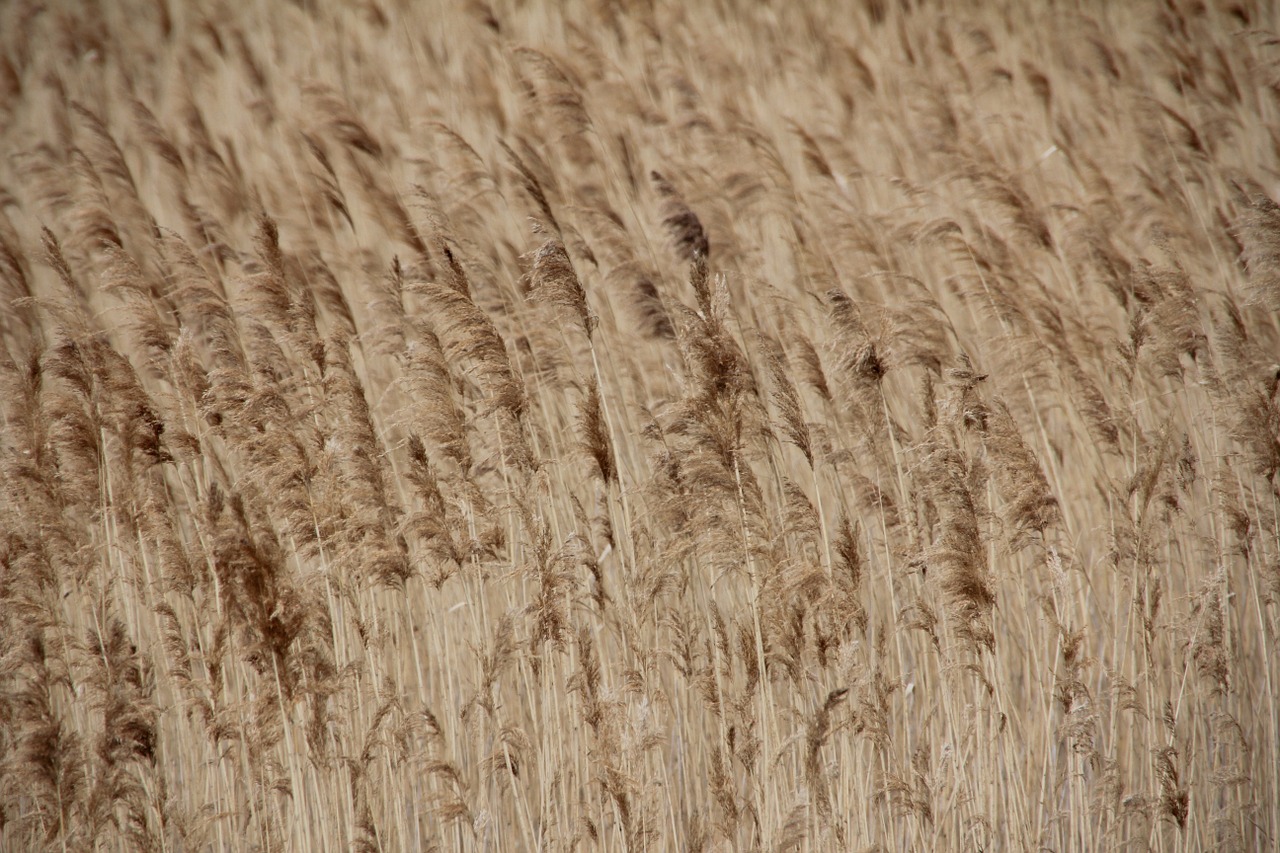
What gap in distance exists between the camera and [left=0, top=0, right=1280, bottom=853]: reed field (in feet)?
8.98

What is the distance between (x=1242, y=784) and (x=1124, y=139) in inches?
183

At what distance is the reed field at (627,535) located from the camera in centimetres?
274

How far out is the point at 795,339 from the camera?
332 centimetres

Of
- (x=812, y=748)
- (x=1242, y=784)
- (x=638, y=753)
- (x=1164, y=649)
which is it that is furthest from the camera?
(x=1164, y=649)

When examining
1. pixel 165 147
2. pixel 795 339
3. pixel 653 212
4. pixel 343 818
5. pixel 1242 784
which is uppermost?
pixel 165 147

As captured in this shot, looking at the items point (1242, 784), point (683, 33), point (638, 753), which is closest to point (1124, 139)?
point (683, 33)

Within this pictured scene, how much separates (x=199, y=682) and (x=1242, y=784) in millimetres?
3567

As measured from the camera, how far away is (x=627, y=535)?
3.32 m

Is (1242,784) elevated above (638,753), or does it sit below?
below

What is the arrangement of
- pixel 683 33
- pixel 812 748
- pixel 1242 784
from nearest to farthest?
1. pixel 812 748
2. pixel 1242 784
3. pixel 683 33

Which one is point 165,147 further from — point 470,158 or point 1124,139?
point 1124,139

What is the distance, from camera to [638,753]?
2660 mm

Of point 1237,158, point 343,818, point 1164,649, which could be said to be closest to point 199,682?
point 343,818

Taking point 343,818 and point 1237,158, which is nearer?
point 343,818
